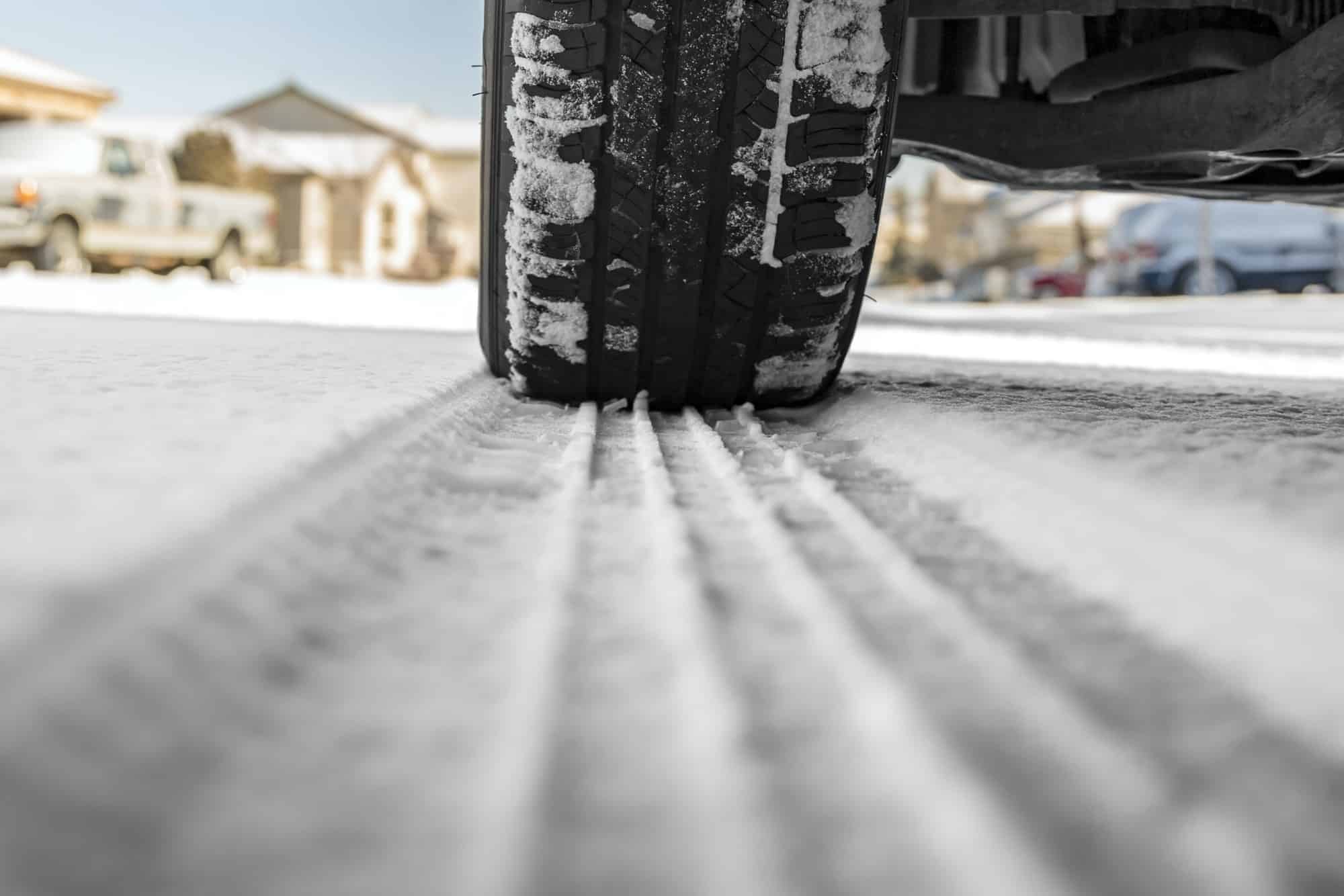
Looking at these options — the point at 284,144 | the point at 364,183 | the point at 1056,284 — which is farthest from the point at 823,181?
the point at 284,144

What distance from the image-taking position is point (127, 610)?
490mm

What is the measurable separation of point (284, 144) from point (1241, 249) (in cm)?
1974

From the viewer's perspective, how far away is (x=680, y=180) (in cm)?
120

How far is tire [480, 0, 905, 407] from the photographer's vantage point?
1132mm

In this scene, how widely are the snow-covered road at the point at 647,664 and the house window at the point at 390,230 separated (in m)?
22.8

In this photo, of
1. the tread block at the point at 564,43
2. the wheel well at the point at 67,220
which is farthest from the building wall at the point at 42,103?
the tread block at the point at 564,43

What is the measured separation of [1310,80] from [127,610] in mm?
1339

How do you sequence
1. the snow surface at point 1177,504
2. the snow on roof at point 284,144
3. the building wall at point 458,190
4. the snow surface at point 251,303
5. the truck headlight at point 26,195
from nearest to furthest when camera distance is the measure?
the snow surface at point 1177,504
the snow surface at point 251,303
the truck headlight at point 26,195
the snow on roof at point 284,144
the building wall at point 458,190

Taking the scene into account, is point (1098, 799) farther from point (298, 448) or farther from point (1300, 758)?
point (298, 448)

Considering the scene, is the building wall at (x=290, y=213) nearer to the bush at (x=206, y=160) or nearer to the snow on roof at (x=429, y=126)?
the bush at (x=206, y=160)

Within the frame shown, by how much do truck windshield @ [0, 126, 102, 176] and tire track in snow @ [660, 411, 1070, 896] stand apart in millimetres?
7825

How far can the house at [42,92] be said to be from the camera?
494 inches

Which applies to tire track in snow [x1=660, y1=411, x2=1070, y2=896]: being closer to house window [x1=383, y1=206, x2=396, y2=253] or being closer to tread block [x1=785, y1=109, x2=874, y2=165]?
tread block [x1=785, y1=109, x2=874, y2=165]

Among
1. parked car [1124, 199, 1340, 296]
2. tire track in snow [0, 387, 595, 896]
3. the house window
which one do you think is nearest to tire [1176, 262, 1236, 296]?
parked car [1124, 199, 1340, 296]
